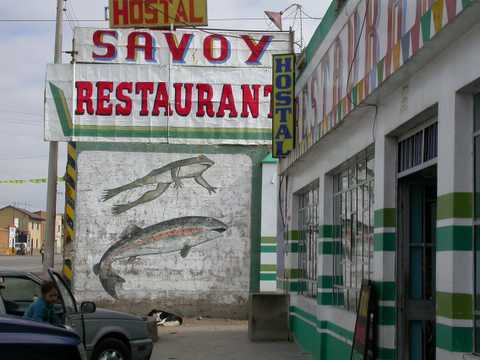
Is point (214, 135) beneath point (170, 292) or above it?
above

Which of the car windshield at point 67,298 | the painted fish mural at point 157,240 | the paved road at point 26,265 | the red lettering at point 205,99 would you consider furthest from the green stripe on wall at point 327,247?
the paved road at point 26,265

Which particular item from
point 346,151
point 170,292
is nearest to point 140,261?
point 170,292

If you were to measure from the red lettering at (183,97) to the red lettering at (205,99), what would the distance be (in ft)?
0.79

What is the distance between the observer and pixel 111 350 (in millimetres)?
11828

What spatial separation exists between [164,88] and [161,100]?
328 mm

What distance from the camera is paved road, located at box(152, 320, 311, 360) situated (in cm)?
1493

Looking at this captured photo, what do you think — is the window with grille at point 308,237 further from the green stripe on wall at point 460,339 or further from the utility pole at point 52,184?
the green stripe on wall at point 460,339

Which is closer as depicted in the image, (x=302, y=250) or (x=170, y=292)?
(x=302, y=250)

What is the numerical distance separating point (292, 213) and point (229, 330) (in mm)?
3708

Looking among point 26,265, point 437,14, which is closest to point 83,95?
point 437,14

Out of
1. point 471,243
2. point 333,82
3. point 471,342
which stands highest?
point 333,82

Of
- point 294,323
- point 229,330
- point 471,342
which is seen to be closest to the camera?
point 471,342

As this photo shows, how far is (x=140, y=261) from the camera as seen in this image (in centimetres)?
2175

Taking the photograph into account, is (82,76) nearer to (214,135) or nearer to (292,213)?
(214,135)
